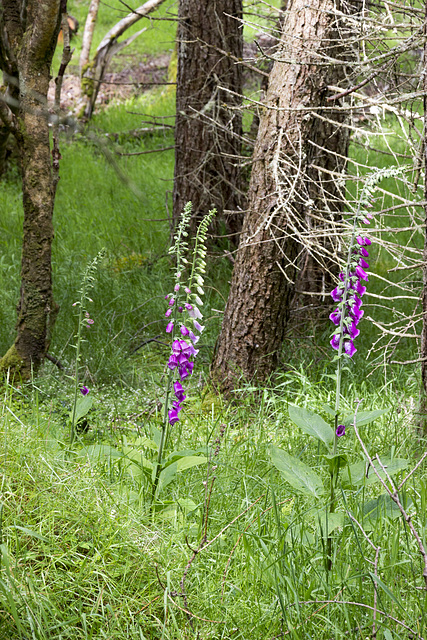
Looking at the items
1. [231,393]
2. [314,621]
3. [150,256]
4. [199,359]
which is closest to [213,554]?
[314,621]

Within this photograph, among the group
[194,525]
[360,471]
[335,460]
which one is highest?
[335,460]

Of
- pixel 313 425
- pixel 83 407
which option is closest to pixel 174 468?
pixel 313 425

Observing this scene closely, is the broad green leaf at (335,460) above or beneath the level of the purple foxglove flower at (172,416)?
above

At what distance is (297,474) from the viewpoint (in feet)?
7.38

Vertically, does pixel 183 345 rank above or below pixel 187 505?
above

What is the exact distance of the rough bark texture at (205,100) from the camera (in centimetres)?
573

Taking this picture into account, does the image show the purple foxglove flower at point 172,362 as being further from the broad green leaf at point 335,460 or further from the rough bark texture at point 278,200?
the rough bark texture at point 278,200

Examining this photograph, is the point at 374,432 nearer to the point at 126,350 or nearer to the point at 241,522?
the point at 241,522

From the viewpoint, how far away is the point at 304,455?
3.11 m

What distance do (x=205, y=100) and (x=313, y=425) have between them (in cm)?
447

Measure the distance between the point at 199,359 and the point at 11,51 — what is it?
2.49m

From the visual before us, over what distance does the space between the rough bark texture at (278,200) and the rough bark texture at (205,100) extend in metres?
1.81

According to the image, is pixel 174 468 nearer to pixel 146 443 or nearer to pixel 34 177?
pixel 146 443

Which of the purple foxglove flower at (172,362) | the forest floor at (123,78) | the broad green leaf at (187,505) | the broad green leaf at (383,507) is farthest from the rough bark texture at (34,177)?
the forest floor at (123,78)
